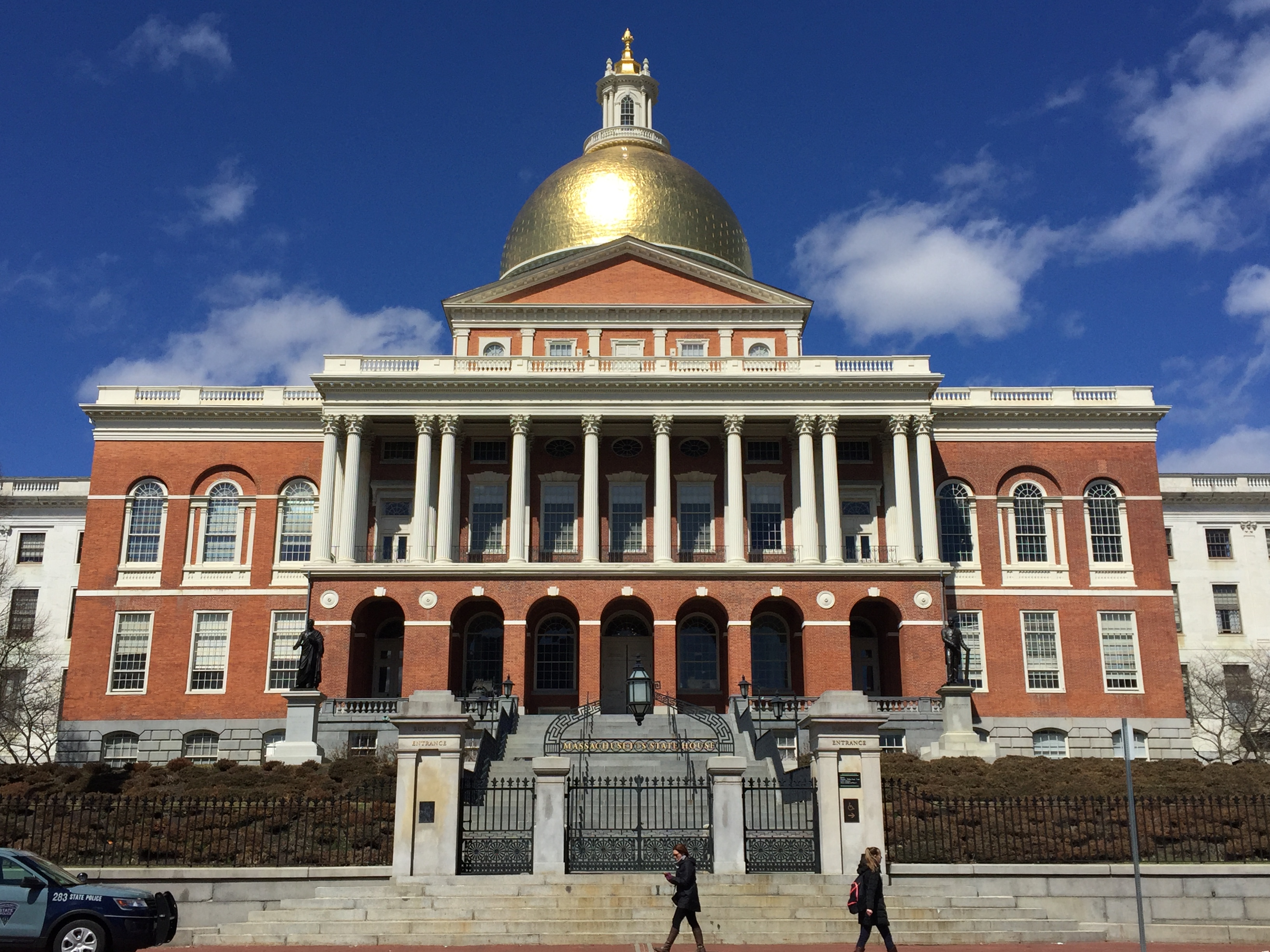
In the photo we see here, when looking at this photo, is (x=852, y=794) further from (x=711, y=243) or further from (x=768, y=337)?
(x=711, y=243)

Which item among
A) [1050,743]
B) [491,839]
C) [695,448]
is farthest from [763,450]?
[491,839]

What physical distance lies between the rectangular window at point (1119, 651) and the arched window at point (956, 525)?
5.29 meters

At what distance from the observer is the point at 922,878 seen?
2045cm

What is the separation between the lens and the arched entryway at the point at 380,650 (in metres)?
45.7

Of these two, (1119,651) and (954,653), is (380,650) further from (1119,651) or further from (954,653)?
(1119,651)

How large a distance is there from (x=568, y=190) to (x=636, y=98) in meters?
9.01

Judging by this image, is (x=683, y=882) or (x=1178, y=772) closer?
(x=683, y=882)

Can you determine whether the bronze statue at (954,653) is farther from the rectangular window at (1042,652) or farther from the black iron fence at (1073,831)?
the black iron fence at (1073,831)

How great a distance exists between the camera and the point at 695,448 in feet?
160

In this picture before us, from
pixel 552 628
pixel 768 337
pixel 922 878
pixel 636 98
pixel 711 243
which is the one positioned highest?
pixel 636 98

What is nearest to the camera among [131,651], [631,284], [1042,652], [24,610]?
[131,651]

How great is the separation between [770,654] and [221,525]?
21.2 m

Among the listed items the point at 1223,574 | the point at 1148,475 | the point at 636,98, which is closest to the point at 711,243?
the point at 636,98

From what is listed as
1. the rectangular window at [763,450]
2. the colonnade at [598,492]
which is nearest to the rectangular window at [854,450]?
the colonnade at [598,492]
